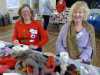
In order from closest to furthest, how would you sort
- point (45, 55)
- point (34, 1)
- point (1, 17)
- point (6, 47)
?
point (45, 55), point (6, 47), point (1, 17), point (34, 1)

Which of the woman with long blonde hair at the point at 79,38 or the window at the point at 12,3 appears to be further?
the window at the point at 12,3

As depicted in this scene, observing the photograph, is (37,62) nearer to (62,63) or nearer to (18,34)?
(62,63)

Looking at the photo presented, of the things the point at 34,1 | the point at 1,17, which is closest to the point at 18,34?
the point at 1,17

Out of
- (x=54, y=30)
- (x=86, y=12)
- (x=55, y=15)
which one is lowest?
(x=54, y=30)

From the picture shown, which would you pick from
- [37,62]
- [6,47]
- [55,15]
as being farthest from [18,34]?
[55,15]

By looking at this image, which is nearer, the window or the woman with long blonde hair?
the woman with long blonde hair

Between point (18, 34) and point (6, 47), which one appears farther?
point (18, 34)

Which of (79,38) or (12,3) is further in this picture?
(12,3)

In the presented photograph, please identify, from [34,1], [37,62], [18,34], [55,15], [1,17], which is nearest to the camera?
[37,62]

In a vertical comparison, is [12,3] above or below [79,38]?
above

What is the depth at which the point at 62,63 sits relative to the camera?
67.3 inches

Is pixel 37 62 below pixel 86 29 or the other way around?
below

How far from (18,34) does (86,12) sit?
1.00m

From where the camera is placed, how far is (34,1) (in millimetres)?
9109
